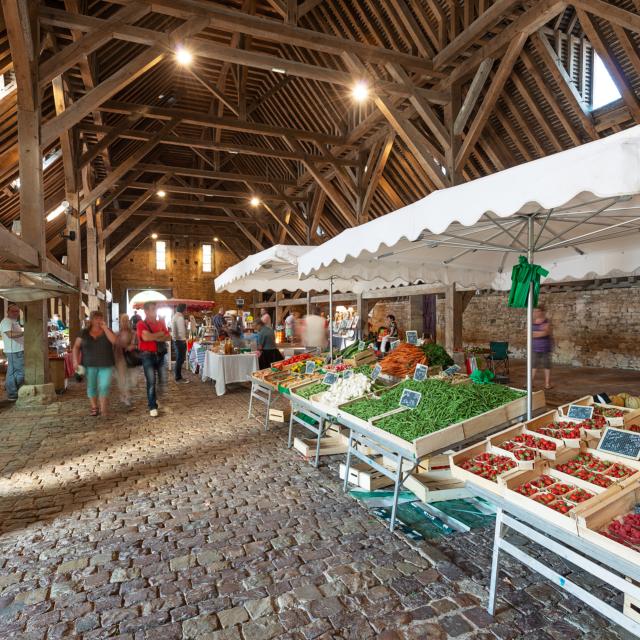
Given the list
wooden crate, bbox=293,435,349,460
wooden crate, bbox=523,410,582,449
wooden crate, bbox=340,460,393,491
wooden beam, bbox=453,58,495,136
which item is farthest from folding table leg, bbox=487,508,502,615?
wooden beam, bbox=453,58,495,136

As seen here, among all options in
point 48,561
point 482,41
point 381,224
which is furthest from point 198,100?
point 48,561

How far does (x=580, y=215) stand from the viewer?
2861 mm

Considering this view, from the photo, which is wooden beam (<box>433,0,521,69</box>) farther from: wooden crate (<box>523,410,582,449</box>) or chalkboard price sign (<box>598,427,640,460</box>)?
chalkboard price sign (<box>598,427,640,460</box>)

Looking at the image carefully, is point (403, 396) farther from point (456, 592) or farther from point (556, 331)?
point (556, 331)

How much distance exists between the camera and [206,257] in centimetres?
2381

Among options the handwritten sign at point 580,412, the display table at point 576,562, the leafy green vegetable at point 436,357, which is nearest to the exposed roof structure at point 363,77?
the leafy green vegetable at point 436,357

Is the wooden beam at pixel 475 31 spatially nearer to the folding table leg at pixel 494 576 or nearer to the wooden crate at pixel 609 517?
the wooden crate at pixel 609 517

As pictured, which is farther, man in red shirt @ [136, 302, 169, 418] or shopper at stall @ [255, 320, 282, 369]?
shopper at stall @ [255, 320, 282, 369]

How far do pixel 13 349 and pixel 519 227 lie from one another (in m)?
8.19

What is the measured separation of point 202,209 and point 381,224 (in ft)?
64.9

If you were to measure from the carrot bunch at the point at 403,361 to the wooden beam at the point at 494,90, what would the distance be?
3.54 m

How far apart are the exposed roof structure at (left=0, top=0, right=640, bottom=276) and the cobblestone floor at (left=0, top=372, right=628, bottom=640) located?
4938 millimetres

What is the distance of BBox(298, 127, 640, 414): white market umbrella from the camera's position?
1837mm

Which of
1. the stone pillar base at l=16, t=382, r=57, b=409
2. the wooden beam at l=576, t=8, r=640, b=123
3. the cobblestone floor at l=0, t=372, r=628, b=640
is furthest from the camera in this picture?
the stone pillar base at l=16, t=382, r=57, b=409
